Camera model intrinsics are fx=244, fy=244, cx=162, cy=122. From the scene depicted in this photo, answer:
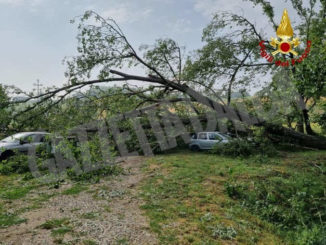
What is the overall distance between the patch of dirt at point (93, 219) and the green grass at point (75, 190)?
0.16 m

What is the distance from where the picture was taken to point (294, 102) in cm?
1165

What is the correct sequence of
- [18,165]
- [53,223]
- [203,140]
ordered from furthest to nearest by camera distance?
1. [203,140]
2. [18,165]
3. [53,223]

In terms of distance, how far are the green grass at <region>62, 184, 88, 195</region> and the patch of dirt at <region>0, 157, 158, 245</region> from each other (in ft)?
0.54

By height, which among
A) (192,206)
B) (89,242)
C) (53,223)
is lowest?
(192,206)

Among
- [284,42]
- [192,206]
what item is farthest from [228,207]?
[284,42]

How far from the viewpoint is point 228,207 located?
16.8 feet

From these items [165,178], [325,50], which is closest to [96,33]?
[165,178]

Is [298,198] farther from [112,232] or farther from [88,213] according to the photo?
[88,213]

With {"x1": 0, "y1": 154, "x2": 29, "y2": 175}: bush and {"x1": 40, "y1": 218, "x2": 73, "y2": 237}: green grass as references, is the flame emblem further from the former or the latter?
{"x1": 0, "y1": 154, "x2": 29, "y2": 175}: bush

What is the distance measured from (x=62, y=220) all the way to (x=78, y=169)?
11.5 feet

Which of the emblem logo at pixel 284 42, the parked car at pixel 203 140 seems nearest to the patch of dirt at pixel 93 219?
the emblem logo at pixel 284 42

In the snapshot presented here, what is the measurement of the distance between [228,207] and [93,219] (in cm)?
272

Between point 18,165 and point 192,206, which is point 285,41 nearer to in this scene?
point 192,206

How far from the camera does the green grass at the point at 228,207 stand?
389 centimetres
